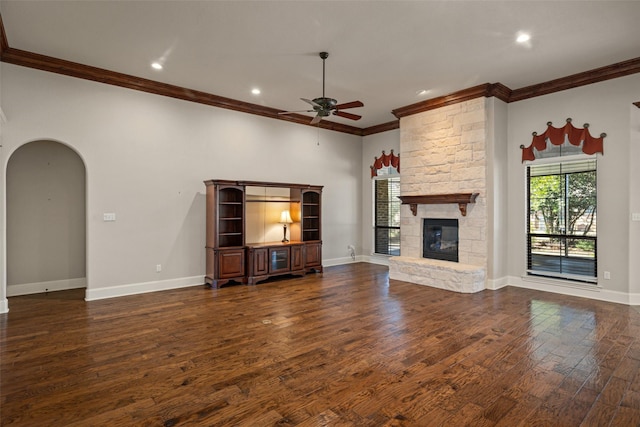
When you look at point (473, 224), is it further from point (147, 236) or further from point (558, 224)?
point (147, 236)

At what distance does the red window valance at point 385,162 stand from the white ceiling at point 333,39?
2.37 meters

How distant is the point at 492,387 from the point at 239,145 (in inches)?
218

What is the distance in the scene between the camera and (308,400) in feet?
8.00

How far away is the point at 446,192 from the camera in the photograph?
6293 millimetres

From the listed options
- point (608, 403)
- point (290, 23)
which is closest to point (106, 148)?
point (290, 23)

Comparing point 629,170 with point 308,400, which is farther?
point 629,170

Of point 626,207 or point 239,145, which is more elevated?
point 239,145

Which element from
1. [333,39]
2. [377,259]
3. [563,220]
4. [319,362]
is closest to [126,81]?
[333,39]

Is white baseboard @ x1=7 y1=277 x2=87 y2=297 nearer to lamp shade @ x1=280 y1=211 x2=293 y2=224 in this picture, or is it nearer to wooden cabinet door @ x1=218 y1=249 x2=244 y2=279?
wooden cabinet door @ x1=218 y1=249 x2=244 y2=279

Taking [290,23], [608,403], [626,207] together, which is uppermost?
[290,23]

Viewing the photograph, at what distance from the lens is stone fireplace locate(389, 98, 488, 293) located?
5816mm

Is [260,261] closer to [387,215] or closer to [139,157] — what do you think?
[139,157]

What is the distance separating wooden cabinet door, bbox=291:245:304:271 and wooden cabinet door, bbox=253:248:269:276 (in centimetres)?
57

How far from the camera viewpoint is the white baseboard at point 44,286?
5310 millimetres
